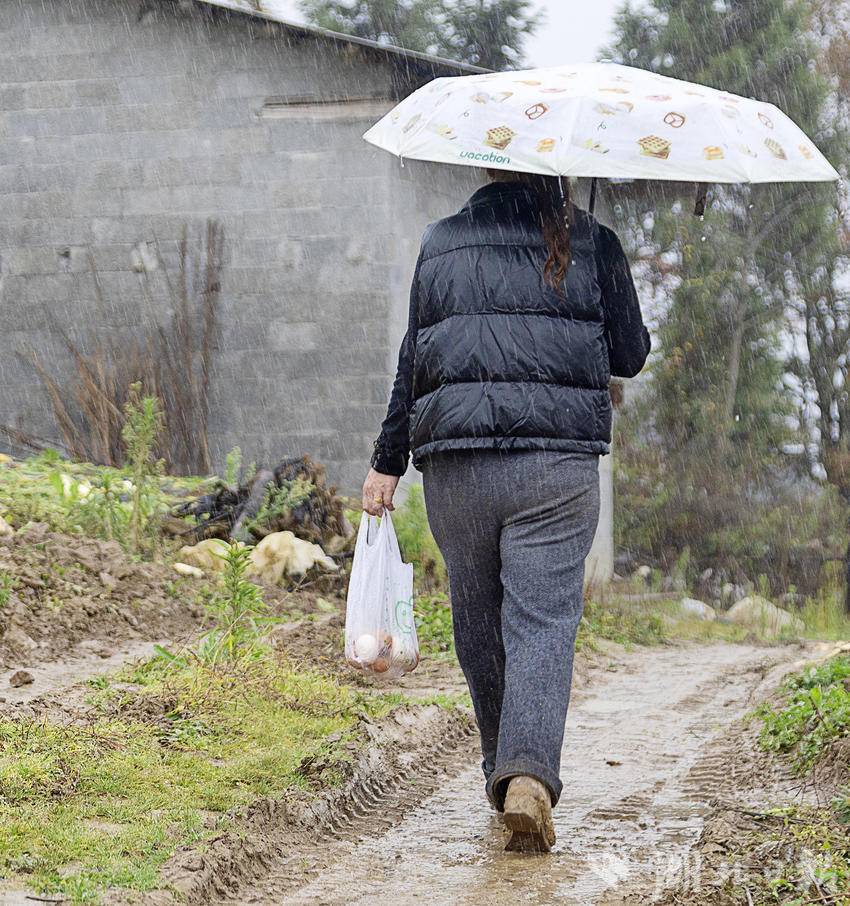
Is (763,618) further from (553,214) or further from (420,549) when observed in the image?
(553,214)

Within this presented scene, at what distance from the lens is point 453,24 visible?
23469 millimetres

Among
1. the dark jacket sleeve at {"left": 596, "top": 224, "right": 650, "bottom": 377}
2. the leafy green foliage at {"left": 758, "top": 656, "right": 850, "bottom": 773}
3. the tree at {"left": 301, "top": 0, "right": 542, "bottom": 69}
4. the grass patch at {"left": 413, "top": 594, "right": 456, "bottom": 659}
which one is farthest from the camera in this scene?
the tree at {"left": 301, "top": 0, "right": 542, "bottom": 69}

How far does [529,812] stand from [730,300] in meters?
18.2

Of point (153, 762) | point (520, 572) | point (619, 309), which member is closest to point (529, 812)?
point (520, 572)

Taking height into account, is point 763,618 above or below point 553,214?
below

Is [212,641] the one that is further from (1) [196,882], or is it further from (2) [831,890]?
(2) [831,890]

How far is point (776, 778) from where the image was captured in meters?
4.30

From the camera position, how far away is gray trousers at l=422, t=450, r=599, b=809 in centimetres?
337

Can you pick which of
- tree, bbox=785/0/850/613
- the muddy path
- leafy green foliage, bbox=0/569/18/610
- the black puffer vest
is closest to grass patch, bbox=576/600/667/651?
the muddy path

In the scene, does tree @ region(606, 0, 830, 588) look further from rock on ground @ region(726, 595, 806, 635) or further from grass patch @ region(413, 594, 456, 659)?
grass patch @ region(413, 594, 456, 659)

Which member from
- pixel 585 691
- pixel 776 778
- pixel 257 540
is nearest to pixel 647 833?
pixel 776 778

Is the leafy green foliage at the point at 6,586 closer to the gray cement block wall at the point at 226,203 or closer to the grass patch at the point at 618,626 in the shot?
the grass patch at the point at 618,626

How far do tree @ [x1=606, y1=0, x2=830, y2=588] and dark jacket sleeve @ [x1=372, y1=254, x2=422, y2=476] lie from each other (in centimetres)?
1628

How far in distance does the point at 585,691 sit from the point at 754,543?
13.0 meters
